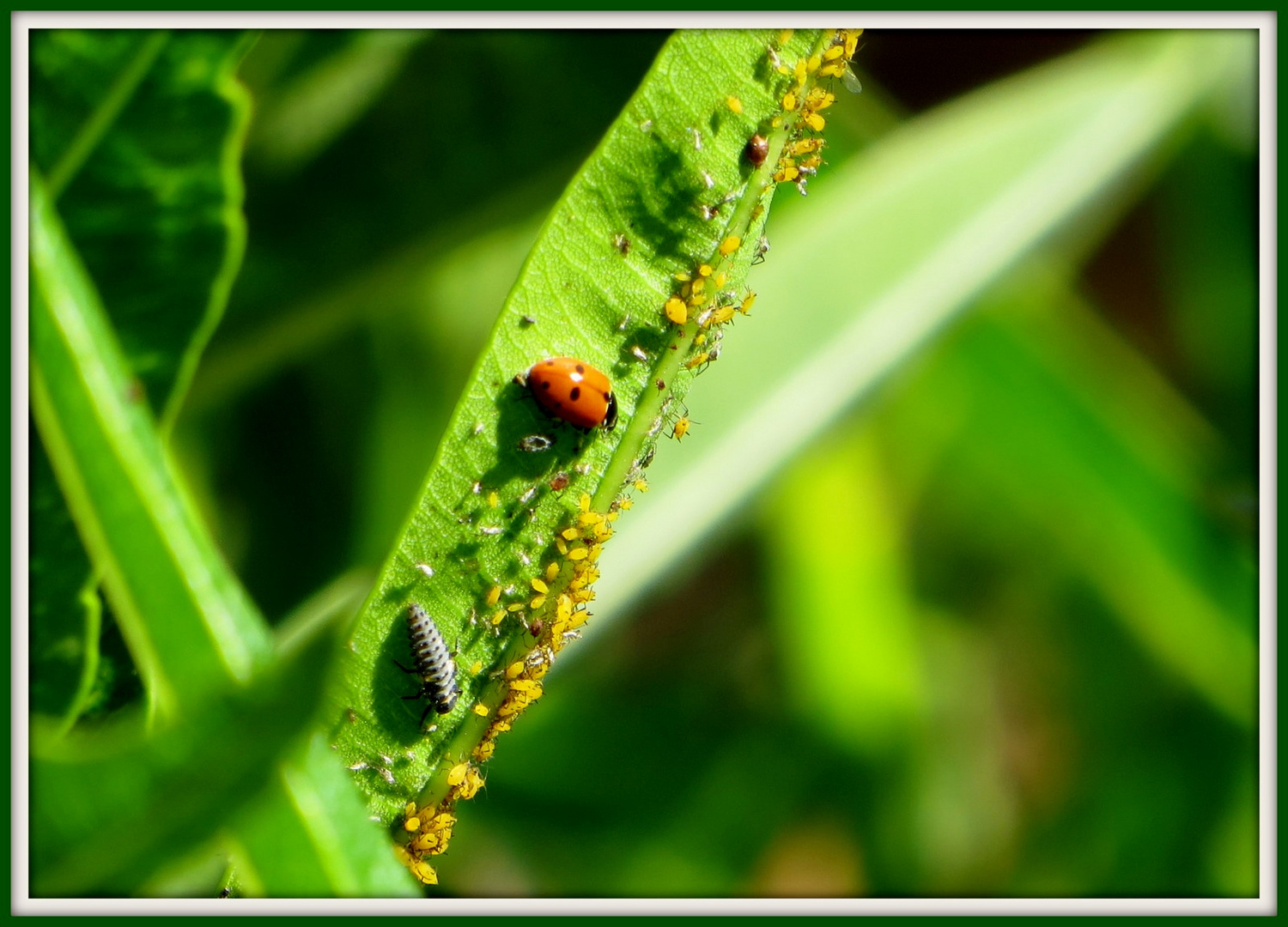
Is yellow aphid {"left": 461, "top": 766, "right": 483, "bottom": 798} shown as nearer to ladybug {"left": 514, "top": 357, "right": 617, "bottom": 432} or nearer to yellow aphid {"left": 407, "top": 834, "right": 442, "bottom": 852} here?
yellow aphid {"left": 407, "top": 834, "right": 442, "bottom": 852}

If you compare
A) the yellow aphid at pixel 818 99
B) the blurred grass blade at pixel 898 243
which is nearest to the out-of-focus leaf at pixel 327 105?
the blurred grass blade at pixel 898 243

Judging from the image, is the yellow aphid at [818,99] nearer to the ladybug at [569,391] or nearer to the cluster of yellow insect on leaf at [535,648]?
the ladybug at [569,391]

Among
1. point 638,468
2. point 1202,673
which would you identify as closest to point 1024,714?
point 1202,673

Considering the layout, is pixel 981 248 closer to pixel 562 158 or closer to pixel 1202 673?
pixel 562 158

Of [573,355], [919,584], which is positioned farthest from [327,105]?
[919,584]

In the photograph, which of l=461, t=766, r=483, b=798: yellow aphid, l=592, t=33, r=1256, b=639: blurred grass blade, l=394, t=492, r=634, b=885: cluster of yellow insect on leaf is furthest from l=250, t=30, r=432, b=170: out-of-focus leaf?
l=461, t=766, r=483, b=798: yellow aphid

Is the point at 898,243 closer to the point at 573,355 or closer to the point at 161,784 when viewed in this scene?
the point at 573,355
